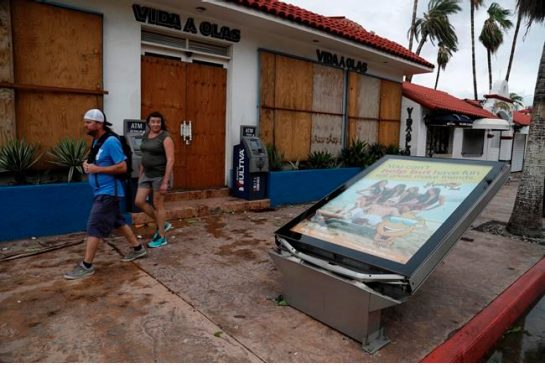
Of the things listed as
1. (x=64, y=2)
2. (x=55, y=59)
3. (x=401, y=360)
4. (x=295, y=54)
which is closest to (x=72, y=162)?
(x=55, y=59)

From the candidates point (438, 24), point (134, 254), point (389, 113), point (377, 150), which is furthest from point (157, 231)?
point (438, 24)

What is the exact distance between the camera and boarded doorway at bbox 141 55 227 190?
6875 millimetres

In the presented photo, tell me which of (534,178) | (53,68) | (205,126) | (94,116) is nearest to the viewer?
(94,116)

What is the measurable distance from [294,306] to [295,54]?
22.3ft

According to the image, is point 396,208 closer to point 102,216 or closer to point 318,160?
point 102,216

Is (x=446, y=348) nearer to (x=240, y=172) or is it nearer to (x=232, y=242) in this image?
(x=232, y=242)

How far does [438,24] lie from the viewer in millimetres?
24078

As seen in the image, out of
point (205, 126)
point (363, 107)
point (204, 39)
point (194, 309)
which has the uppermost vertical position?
point (204, 39)

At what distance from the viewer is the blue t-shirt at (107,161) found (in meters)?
3.94

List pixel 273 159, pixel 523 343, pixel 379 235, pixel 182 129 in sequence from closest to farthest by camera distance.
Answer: pixel 379 235, pixel 523 343, pixel 182 129, pixel 273 159

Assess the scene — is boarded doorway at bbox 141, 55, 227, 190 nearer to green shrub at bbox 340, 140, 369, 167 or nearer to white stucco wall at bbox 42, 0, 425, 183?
white stucco wall at bbox 42, 0, 425, 183

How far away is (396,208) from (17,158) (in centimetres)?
475

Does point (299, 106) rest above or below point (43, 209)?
above

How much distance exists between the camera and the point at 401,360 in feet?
9.02
